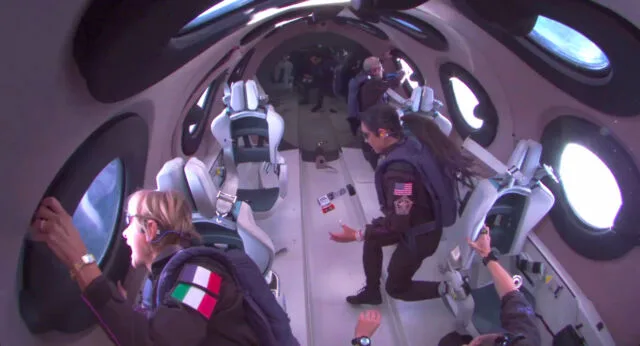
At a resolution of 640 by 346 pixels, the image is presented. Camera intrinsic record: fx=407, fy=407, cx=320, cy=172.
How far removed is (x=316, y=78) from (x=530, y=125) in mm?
7192

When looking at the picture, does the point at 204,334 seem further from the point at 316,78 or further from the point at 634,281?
the point at 316,78

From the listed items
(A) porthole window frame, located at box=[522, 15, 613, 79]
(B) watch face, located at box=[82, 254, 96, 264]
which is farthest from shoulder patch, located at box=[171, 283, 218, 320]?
(A) porthole window frame, located at box=[522, 15, 613, 79]

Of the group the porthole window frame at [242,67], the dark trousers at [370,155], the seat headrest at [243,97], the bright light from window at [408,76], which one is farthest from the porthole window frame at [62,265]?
the porthole window frame at [242,67]

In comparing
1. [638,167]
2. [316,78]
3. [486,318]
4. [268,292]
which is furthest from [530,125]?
[316,78]

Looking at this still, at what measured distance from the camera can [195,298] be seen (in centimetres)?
135

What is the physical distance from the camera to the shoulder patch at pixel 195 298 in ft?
4.40

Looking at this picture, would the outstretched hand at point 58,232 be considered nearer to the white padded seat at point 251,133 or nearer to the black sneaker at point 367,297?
the black sneaker at point 367,297

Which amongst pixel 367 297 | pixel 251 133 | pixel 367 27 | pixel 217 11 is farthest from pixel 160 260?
pixel 367 27

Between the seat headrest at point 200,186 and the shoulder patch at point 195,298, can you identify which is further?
the seat headrest at point 200,186

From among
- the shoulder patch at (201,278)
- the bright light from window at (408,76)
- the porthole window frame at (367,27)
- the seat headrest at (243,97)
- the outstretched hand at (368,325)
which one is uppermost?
the porthole window frame at (367,27)

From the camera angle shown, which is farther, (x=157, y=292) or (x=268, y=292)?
(x=268, y=292)

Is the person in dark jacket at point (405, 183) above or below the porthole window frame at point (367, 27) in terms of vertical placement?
below

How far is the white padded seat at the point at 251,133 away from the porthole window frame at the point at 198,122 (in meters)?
0.33

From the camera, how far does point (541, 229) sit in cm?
367
